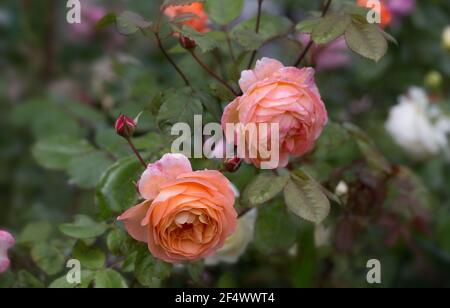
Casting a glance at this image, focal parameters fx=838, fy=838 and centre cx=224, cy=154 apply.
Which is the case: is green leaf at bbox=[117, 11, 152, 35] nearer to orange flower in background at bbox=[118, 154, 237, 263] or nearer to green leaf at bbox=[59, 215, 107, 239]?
orange flower in background at bbox=[118, 154, 237, 263]

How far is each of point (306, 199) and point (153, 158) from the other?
222 millimetres

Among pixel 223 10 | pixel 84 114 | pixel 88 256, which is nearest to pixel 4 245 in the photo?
pixel 88 256

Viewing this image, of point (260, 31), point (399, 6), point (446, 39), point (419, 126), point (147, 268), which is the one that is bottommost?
point (147, 268)

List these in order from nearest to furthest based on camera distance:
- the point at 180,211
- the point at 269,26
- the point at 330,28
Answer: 1. the point at 180,211
2. the point at 330,28
3. the point at 269,26

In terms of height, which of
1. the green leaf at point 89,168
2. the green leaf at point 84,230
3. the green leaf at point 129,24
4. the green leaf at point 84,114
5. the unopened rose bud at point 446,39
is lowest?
the green leaf at point 84,230

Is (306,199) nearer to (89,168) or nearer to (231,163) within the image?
(231,163)

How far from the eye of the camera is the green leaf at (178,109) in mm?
974

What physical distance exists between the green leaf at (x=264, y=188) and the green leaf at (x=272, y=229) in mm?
199

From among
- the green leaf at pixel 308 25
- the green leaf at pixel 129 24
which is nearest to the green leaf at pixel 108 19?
the green leaf at pixel 129 24

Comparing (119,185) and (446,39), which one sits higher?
(446,39)

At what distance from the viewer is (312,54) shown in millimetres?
1178

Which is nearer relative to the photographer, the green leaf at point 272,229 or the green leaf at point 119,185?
the green leaf at point 119,185

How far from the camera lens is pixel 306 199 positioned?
0.95m

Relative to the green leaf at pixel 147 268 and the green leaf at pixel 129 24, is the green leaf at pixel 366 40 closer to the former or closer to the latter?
the green leaf at pixel 129 24
